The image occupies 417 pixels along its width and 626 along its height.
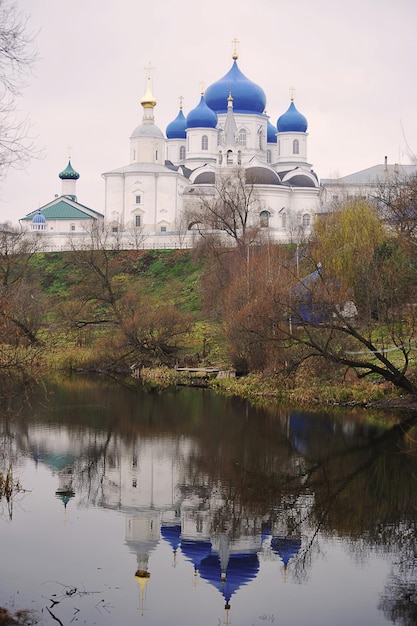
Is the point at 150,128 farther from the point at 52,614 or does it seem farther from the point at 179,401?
the point at 52,614

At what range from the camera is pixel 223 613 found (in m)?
8.40

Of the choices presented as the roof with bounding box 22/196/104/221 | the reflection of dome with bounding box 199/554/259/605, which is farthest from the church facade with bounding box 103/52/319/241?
the reflection of dome with bounding box 199/554/259/605

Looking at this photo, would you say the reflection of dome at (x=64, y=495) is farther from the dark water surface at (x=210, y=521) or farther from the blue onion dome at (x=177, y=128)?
the blue onion dome at (x=177, y=128)

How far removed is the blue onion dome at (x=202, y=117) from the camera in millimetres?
53281

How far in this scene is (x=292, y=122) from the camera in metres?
56.0

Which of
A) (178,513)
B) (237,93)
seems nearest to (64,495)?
(178,513)

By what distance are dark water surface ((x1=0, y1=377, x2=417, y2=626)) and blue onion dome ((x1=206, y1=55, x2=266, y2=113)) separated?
3768 centimetres

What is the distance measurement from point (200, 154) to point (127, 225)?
22.5 feet

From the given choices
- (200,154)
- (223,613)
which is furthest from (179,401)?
(200,154)

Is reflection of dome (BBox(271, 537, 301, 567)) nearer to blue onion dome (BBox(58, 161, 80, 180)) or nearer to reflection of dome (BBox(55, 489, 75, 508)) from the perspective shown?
reflection of dome (BBox(55, 489, 75, 508))

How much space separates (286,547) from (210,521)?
3.85ft

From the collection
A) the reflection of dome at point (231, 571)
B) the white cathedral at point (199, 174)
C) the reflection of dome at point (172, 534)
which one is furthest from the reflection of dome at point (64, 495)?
the white cathedral at point (199, 174)

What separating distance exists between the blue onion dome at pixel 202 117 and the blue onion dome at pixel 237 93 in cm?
65

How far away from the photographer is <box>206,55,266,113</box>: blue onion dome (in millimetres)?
53250
